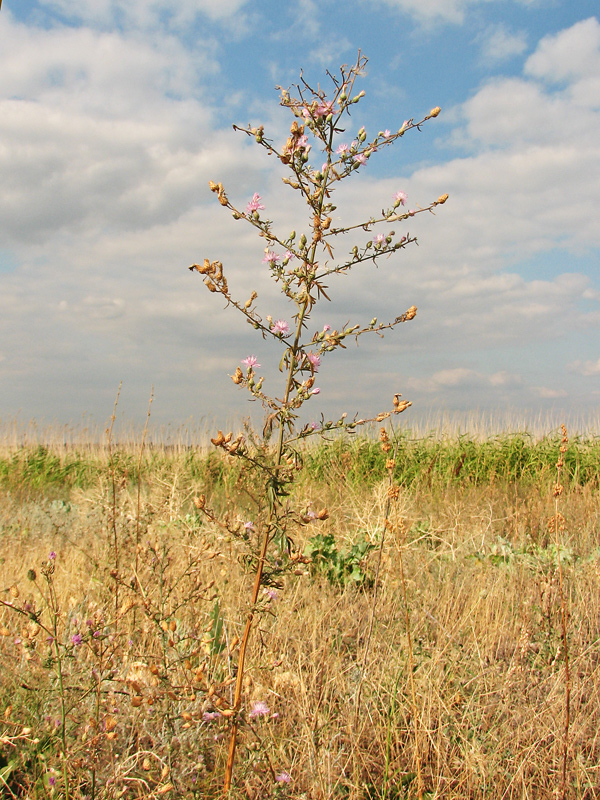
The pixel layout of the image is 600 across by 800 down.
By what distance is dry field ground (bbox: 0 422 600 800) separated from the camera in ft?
6.14

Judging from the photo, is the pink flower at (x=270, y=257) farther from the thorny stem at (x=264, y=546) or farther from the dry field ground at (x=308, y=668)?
the dry field ground at (x=308, y=668)

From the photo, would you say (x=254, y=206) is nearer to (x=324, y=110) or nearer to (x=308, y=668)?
(x=324, y=110)

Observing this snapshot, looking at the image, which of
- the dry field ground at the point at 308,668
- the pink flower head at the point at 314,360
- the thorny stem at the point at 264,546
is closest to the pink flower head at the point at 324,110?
the thorny stem at the point at 264,546

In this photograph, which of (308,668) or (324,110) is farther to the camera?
(308,668)

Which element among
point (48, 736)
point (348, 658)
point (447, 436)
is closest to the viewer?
point (48, 736)

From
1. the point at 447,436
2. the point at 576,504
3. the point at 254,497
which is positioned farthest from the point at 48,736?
the point at 447,436

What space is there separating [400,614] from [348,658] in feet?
1.94

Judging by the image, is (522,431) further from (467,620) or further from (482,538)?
(467,620)

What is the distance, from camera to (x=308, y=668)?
9.16 ft

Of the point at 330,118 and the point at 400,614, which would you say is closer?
the point at 330,118

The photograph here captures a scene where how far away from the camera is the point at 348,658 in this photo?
313 centimetres

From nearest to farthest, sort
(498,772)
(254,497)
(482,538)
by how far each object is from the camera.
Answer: (254,497) → (498,772) → (482,538)

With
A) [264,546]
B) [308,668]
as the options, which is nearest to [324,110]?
[264,546]

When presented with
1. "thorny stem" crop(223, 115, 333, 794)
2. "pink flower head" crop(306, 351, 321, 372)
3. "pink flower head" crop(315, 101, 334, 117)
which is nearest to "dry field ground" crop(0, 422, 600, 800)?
"thorny stem" crop(223, 115, 333, 794)
